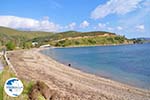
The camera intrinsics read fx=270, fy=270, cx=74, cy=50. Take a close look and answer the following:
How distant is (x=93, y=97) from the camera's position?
23.4 meters

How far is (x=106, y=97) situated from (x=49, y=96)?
8600 mm

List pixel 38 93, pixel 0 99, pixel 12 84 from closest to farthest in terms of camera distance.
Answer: pixel 12 84 < pixel 0 99 < pixel 38 93

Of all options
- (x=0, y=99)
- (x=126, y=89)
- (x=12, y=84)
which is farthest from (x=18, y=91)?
(x=126, y=89)

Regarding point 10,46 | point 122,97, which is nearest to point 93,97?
point 122,97

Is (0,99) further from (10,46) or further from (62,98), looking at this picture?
(10,46)

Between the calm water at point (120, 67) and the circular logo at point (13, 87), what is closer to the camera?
the circular logo at point (13, 87)

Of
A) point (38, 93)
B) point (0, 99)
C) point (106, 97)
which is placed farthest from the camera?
point (106, 97)

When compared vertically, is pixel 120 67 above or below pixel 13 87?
below

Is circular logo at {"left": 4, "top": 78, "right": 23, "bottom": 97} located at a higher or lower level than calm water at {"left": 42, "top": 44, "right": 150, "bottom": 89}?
higher

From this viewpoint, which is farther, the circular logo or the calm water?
the calm water

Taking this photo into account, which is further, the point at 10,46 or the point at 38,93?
the point at 10,46

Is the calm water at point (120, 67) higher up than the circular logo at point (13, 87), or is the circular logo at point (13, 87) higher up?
the circular logo at point (13, 87)

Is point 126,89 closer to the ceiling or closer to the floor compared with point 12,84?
closer to the floor

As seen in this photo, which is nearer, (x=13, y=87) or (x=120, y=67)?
(x=13, y=87)
